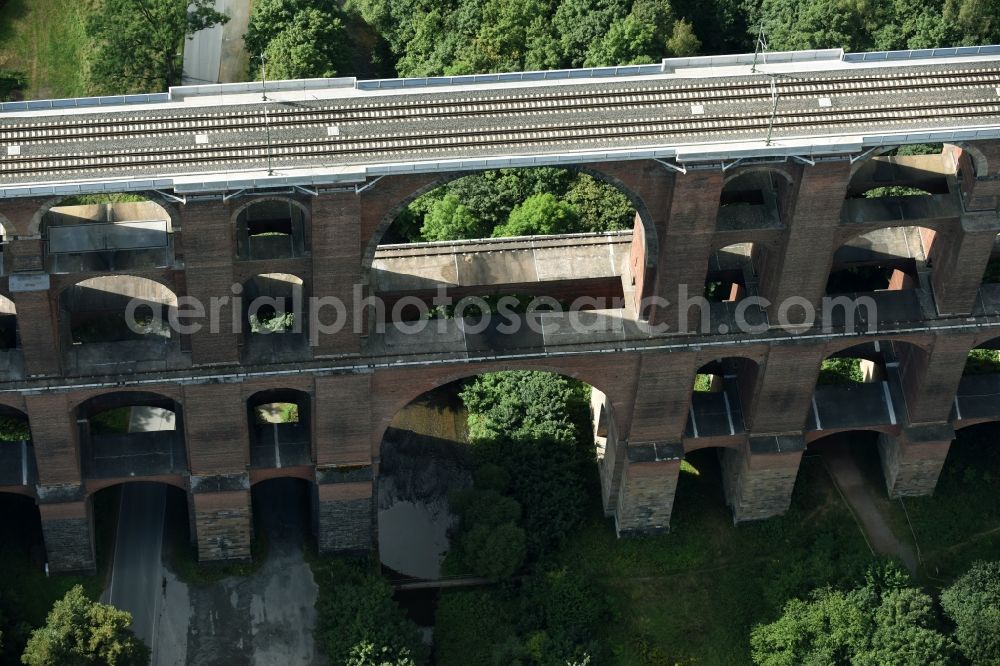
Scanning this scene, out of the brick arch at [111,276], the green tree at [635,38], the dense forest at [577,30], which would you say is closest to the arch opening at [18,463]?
the brick arch at [111,276]

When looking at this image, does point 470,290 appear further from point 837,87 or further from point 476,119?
A: point 837,87

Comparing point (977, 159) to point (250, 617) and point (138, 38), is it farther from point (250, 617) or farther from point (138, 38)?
point (138, 38)

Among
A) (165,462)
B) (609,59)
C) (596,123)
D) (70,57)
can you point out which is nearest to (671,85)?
(596,123)

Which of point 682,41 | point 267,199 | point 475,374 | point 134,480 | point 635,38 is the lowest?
point 134,480

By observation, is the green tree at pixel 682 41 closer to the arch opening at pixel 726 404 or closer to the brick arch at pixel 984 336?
the arch opening at pixel 726 404

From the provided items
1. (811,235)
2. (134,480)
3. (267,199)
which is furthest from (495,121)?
(134,480)

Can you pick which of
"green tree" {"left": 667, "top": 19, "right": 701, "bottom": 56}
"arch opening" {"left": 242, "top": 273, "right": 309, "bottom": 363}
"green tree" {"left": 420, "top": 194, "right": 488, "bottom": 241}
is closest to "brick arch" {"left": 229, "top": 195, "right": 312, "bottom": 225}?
"arch opening" {"left": 242, "top": 273, "right": 309, "bottom": 363}
